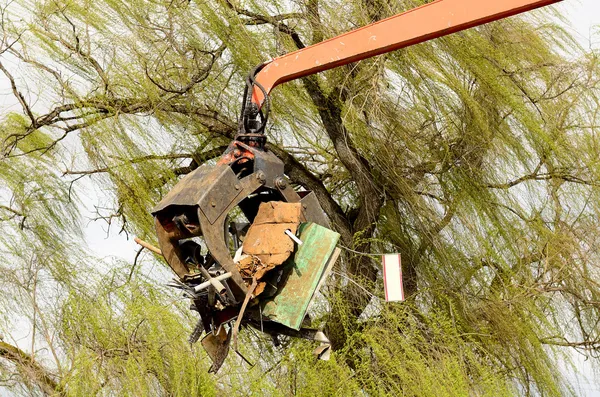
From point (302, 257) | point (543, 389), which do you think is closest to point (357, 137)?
point (543, 389)

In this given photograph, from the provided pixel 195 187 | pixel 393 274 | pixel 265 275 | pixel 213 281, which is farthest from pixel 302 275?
pixel 393 274

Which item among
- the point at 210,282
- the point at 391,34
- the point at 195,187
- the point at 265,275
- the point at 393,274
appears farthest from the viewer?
the point at 393,274

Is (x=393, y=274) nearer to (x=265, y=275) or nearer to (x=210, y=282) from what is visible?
(x=265, y=275)

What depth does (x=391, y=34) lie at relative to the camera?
376 cm

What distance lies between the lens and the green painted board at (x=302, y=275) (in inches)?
127

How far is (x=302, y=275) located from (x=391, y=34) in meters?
1.19

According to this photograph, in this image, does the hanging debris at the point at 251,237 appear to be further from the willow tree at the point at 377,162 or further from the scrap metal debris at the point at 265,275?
the willow tree at the point at 377,162

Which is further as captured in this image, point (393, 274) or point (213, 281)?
point (393, 274)

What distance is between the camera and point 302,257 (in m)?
3.34

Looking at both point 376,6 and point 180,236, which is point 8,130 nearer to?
point 376,6

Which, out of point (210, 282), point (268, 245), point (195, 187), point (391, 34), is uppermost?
point (391, 34)

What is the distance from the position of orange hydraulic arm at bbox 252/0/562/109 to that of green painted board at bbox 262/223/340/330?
72 cm

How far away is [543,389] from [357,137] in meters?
2.24

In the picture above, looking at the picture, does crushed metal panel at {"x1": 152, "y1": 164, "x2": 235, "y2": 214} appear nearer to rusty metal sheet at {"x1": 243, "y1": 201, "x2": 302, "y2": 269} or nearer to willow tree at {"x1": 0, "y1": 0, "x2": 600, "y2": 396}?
rusty metal sheet at {"x1": 243, "y1": 201, "x2": 302, "y2": 269}
